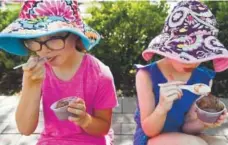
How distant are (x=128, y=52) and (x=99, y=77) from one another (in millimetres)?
2789

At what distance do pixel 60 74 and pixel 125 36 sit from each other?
2.78m

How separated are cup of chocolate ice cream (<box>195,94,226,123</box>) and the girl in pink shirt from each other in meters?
0.49

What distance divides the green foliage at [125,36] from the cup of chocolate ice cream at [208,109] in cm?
280

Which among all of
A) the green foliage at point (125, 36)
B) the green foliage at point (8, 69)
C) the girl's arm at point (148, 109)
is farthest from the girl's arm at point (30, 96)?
the green foliage at point (8, 69)

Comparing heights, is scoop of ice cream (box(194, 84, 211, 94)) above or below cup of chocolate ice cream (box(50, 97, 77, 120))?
above

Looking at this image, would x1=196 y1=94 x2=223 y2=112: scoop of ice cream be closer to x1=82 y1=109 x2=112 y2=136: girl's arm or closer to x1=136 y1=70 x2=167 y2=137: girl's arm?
x1=136 y1=70 x2=167 y2=137: girl's arm

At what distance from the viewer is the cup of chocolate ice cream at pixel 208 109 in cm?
224

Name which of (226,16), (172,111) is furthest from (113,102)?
(226,16)

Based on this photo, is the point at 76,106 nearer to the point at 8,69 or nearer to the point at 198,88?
the point at 198,88

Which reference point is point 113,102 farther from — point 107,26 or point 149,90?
point 107,26

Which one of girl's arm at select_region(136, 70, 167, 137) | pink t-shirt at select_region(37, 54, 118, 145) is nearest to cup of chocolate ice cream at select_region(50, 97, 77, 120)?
pink t-shirt at select_region(37, 54, 118, 145)

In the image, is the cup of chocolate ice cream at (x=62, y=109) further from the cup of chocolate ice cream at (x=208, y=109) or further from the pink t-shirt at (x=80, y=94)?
the cup of chocolate ice cream at (x=208, y=109)

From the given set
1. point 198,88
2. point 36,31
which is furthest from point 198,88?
point 36,31

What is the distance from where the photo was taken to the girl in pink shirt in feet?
7.38
